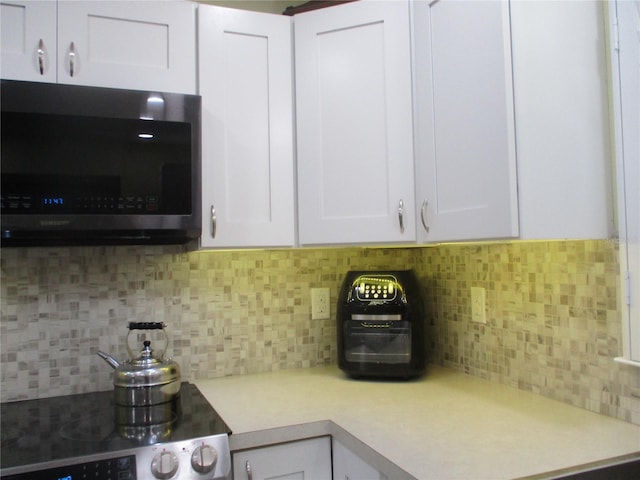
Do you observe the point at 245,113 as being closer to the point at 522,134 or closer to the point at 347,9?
the point at 347,9

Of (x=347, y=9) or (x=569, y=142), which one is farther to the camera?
(x=347, y=9)

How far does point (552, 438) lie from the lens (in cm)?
119

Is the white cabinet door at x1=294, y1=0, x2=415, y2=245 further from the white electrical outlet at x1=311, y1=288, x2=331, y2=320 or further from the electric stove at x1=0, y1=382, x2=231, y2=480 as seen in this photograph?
the electric stove at x1=0, y1=382, x2=231, y2=480

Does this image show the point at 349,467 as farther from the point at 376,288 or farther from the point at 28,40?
the point at 28,40

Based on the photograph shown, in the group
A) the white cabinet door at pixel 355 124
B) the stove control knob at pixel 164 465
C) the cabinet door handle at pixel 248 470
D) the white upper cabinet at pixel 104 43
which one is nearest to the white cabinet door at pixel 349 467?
the cabinet door handle at pixel 248 470

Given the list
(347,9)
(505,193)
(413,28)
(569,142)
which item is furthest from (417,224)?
(347,9)

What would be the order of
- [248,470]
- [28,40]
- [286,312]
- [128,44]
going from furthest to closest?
[286,312] → [128,44] → [28,40] → [248,470]

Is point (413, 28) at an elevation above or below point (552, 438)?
above

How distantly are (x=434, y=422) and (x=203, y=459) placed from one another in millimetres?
574

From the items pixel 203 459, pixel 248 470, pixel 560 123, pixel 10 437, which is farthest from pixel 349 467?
pixel 560 123

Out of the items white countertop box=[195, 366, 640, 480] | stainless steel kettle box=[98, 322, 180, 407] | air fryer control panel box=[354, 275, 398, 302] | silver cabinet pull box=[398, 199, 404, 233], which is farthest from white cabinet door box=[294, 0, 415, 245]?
stainless steel kettle box=[98, 322, 180, 407]

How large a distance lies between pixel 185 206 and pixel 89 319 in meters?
0.57

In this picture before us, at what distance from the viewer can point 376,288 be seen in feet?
5.93

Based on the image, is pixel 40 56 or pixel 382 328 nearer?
pixel 40 56
